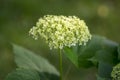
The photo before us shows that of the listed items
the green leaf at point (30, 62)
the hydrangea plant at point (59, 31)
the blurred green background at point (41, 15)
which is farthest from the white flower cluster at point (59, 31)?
the blurred green background at point (41, 15)

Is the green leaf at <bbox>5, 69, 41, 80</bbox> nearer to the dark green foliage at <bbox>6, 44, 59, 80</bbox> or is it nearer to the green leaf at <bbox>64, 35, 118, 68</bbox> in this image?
the dark green foliage at <bbox>6, 44, 59, 80</bbox>

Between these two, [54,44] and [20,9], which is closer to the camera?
[54,44]

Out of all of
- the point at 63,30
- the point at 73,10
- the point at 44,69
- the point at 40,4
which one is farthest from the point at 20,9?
the point at 63,30

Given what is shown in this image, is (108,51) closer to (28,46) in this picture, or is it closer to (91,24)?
(28,46)

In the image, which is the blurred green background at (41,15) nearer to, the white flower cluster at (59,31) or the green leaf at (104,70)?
the green leaf at (104,70)

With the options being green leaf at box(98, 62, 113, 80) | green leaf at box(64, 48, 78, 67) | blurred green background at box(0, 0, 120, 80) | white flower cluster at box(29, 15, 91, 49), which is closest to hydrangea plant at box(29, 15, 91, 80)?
white flower cluster at box(29, 15, 91, 49)

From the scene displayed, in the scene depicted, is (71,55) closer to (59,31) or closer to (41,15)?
(59,31)

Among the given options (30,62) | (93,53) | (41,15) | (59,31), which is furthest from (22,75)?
(41,15)
